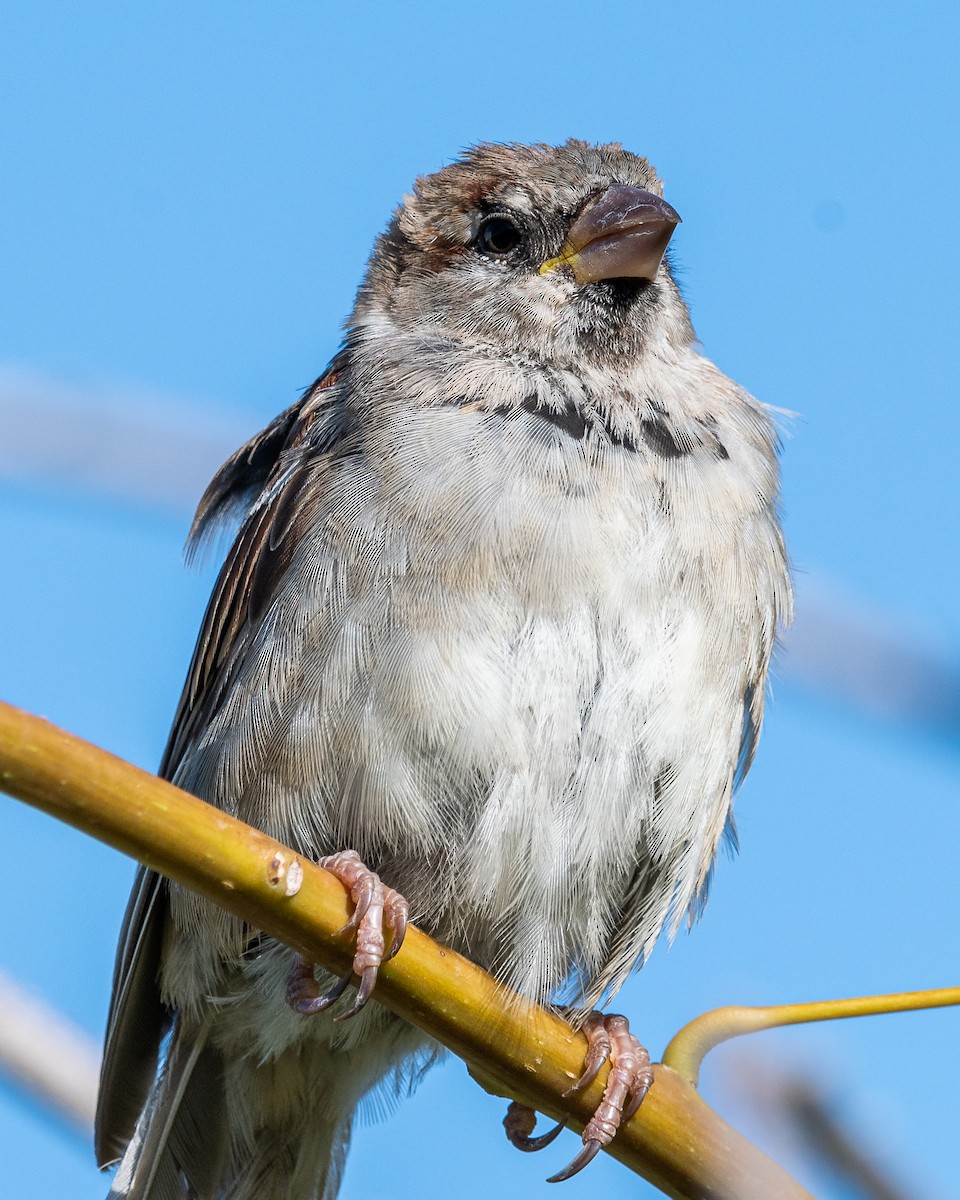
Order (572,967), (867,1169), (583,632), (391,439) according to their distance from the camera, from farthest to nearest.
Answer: (572,967), (391,439), (583,632), (867,1169)

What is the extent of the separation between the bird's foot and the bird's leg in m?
0.61

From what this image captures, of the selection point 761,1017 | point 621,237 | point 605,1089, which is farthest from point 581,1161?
point 621,237

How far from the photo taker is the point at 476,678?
12.0 feet

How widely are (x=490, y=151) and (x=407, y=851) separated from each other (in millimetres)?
2490

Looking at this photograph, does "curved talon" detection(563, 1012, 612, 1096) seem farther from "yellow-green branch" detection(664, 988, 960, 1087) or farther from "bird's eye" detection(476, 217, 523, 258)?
"bird's eye" detection(476, 217, 523, 258)

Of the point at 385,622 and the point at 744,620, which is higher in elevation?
the point at 744,620

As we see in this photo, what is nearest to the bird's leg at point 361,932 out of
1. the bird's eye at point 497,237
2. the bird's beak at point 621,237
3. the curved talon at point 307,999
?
the curved talon at point 307,999

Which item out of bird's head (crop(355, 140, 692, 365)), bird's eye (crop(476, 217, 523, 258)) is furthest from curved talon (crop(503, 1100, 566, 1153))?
bird's eye (crop(476, 217, 523, 258))

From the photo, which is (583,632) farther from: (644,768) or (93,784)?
(93,784)

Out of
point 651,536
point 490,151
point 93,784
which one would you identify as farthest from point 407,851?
point 490,151

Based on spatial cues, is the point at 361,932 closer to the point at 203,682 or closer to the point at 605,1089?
the point at 605,1089

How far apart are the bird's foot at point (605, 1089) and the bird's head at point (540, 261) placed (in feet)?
5.93

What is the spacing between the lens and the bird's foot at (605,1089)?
3369 millimetres

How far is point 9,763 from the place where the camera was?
217cm
